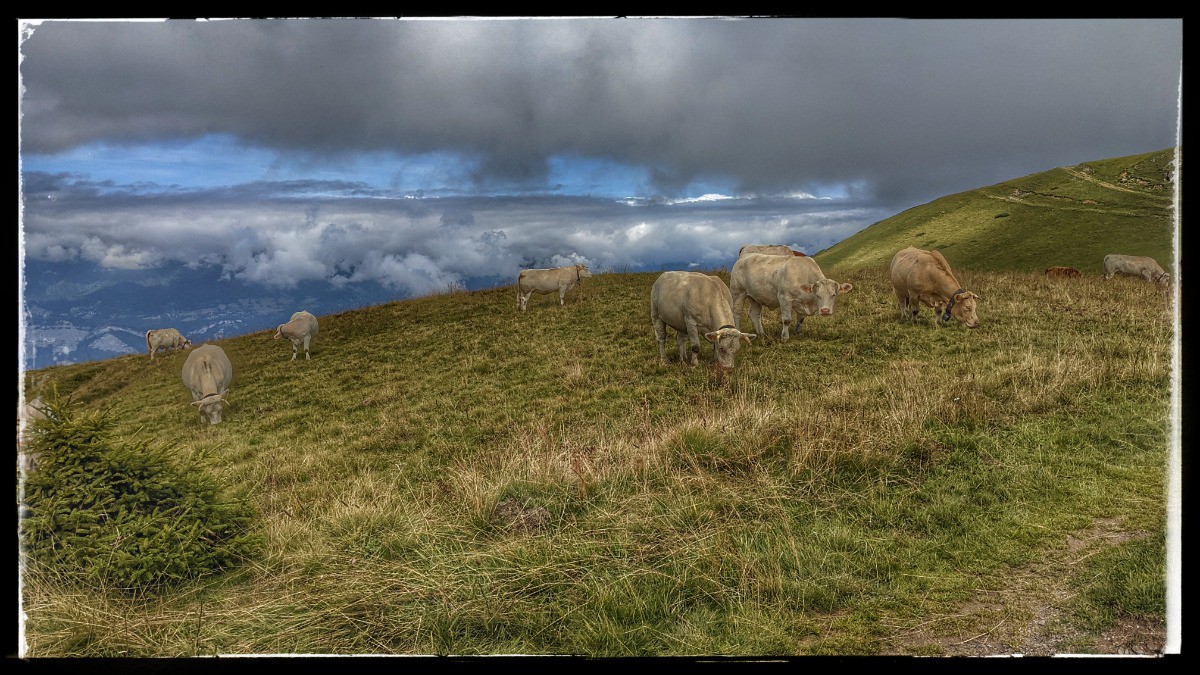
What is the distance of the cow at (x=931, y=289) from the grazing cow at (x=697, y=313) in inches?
261

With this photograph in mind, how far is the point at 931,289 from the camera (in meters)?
17.6

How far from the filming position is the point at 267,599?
4297 millimetres

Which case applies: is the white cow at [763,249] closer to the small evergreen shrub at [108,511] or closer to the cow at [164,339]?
the small evergreen shrub at [108,511]

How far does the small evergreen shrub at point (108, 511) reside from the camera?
4125 millimetres

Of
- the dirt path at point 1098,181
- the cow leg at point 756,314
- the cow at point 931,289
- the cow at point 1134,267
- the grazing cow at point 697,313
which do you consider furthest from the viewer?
the dirt path at point 1098,181

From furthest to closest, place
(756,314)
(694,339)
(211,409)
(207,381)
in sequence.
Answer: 1. (756,314)
2. (207,381)
3. (211,409)
4. (694,339)

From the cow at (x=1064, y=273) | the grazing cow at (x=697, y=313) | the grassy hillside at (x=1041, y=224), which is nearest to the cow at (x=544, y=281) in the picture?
the grazing cow at (x=697, y=313)

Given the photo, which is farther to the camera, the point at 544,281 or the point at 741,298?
the point at 544,281

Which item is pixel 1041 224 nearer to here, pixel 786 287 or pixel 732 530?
pixel 786 287

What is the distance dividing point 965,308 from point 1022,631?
15478 mm

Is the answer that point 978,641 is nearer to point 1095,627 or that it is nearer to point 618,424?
point 1095,627

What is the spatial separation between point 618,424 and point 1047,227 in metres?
51.3

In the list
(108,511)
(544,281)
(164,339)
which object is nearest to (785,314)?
(544,281)
